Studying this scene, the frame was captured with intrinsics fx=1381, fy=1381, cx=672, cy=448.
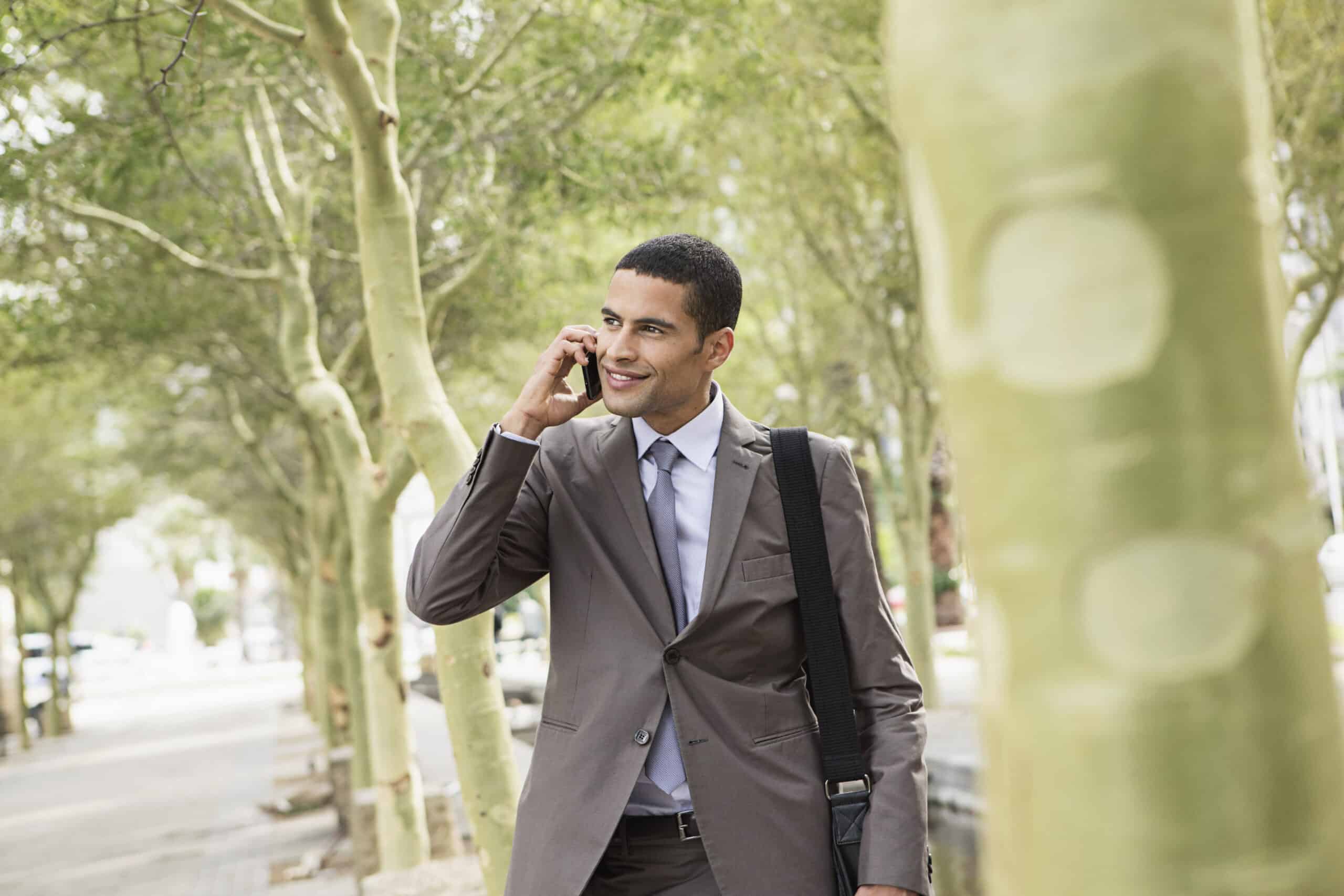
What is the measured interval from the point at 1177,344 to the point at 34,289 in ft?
42.6

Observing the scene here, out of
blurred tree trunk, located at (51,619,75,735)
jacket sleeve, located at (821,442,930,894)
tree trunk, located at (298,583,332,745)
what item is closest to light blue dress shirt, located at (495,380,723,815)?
jacket sleeve, located at (821,442,930,894)

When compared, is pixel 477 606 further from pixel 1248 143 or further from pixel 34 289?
pixel 34 289

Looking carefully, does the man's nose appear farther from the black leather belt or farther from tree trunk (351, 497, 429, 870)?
tree trunk (351, 497, 429, 870)

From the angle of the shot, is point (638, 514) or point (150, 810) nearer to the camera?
point (638, 514)

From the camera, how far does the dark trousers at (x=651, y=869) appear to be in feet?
8.80

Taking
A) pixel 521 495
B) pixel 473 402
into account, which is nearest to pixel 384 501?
pixel 521 495

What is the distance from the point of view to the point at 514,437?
8.93ft

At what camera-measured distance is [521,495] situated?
9.82 ft

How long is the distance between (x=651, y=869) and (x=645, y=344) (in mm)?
1045

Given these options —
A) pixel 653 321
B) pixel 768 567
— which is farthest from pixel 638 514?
pixel 653 321

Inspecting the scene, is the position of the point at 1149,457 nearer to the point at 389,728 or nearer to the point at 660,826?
the point at 660,826

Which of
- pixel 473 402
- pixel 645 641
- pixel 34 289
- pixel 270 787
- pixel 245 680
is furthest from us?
pixel 245 680

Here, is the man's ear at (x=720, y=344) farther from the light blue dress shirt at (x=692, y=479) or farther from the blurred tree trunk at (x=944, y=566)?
the blurred tree trunk at (x=944, y=566)

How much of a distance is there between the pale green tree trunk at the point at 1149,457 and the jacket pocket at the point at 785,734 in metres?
1.87
